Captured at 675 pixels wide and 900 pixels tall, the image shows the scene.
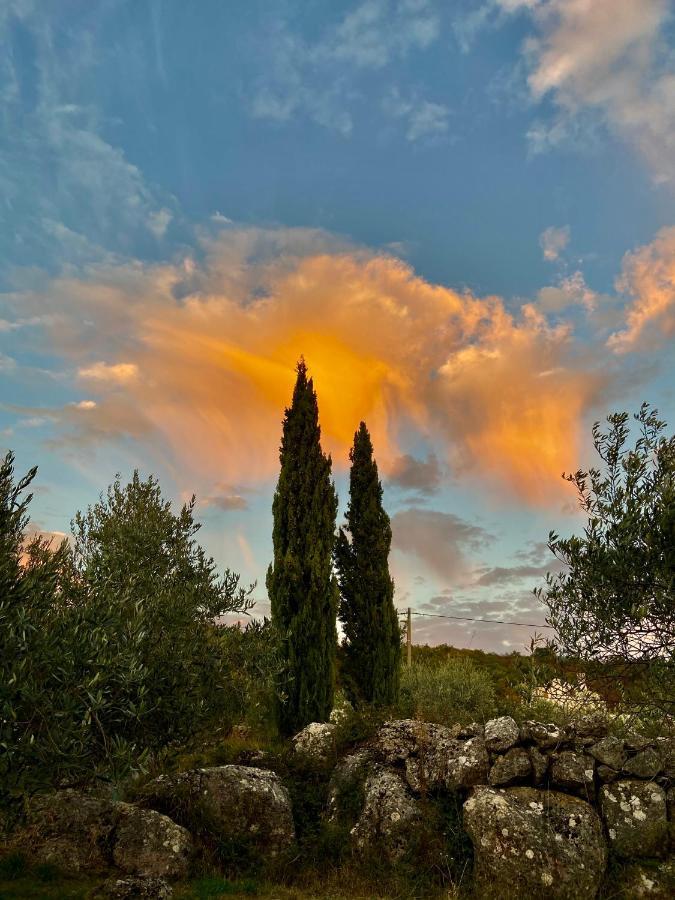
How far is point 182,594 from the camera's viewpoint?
16.3 metres

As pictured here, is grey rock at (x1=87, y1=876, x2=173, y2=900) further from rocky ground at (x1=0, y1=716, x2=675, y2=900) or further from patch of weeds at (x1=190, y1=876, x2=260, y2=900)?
patch of weeds at (x1=190, y1=876, x2=260, y2=900)

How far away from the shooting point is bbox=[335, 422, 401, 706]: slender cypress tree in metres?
28.0

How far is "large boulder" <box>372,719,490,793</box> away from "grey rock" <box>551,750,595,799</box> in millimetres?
1548

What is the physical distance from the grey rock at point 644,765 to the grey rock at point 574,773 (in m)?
0.78

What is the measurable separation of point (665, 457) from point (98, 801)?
48.0ft

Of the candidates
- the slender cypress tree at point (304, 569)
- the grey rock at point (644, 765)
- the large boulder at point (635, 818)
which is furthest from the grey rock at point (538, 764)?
the slender cypress tree at point (304, 569)

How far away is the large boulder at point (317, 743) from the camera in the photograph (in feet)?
58.6

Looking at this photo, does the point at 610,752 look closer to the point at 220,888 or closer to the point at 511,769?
the point at 511,769

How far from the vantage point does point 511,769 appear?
14742mm

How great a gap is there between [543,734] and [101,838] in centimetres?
1023

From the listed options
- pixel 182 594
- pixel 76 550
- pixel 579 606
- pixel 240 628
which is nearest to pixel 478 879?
pixel 579 606

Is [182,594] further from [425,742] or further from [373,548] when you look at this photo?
[373,548]

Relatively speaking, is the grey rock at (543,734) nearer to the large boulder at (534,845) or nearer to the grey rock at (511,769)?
the grey rock at (511,769)

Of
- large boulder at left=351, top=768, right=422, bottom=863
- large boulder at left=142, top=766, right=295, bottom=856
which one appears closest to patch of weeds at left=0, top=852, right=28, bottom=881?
large boulder at left=142, top=766, right=295, bottom=856
